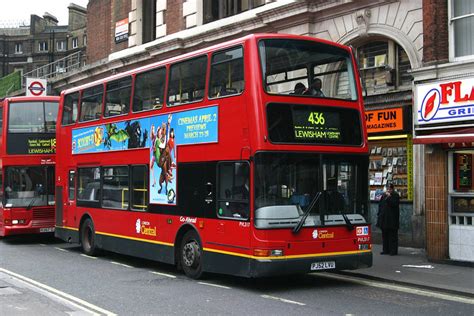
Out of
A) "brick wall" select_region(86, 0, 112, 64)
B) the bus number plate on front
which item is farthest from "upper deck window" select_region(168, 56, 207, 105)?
"brick wall" select_region(86, 0, 112, 64)

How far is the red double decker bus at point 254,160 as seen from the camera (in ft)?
29.3

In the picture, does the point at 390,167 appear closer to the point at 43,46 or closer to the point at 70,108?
the point at 70,108

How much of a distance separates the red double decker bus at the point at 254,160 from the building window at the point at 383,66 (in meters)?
4.80

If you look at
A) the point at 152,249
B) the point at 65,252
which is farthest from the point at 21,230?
the point at 152,249

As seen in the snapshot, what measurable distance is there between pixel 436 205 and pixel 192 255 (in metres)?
5.57

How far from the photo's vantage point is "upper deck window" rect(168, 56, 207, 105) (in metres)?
10.4

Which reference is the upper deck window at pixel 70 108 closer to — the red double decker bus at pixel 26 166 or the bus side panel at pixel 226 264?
the red double decker bus at pixel 26 166

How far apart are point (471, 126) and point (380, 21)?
4.63 m

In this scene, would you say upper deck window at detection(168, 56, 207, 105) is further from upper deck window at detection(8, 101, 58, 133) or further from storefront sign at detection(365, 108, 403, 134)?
upper deck window at detection(8, 101, 58, 133)

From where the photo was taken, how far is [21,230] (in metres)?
16.8

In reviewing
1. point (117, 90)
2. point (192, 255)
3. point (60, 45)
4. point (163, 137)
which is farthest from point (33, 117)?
point (60, 45)

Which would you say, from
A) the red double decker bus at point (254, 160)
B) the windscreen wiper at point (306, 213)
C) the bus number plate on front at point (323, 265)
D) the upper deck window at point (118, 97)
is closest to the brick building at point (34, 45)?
the upper deck window at point (118, 97)

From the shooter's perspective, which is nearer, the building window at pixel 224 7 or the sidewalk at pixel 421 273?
the sidewalk at pixel 421 273

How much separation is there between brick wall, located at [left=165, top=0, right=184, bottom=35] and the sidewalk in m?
13.5
